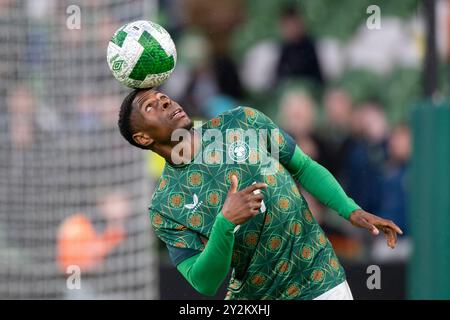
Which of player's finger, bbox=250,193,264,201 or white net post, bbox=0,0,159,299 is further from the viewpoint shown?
white net post, bbox=0,0,159,299

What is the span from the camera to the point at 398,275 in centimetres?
915

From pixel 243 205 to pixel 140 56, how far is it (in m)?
0.82

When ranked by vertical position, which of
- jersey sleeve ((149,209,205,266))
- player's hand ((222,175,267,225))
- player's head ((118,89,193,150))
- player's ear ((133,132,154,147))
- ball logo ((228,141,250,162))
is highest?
player's head ((118,89,193,150))

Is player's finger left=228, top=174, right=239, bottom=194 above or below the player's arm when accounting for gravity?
above

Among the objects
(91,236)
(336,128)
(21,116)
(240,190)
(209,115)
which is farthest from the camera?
(336,128)

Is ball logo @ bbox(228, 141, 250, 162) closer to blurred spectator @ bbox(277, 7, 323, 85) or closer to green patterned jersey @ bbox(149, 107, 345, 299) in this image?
green patterned jersey @ bbox(149, 107, 345, 299)

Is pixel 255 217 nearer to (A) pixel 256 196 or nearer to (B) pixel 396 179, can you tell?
(A) pixel 256 196

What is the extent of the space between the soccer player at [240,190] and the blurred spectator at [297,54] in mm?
4746

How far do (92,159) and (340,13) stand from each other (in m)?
2.77

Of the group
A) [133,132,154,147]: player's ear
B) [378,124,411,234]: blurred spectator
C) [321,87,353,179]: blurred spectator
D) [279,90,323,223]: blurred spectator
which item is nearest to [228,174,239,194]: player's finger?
[133,132,154,147]: player's ear

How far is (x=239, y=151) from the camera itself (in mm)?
5121

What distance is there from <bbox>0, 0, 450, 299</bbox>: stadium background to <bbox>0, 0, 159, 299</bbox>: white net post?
10mm

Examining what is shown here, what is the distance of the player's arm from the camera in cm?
471

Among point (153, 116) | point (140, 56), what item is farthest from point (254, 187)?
point (140, 56)
